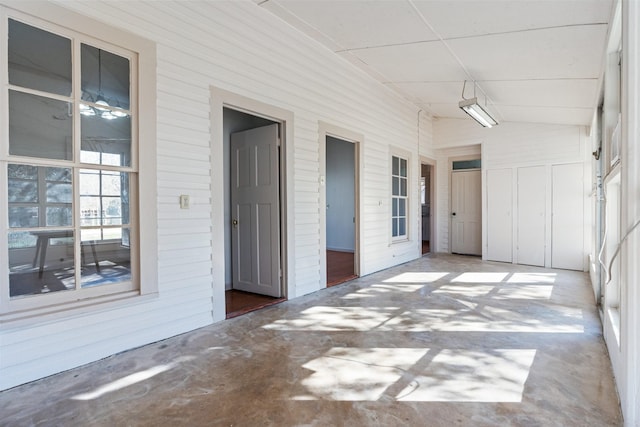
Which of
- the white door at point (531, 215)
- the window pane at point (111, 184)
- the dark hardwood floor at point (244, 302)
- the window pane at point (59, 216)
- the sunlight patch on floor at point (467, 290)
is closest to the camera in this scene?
the window pane at point (59, 216)

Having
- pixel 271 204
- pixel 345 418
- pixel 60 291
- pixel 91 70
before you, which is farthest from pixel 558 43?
pixel 60 291

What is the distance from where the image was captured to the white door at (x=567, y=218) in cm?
643

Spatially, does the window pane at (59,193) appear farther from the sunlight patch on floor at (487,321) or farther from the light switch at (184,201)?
the sunlight patch on floor at (487,321)

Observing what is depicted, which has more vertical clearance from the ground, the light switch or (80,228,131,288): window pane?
the light switch

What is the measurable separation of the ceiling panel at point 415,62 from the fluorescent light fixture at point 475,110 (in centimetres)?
36

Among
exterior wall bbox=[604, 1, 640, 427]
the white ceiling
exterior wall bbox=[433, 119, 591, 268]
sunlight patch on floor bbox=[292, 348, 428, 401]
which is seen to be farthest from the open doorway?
exterior wall bbox=[433, 119, 591, 268]

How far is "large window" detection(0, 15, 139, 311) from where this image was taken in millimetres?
2359

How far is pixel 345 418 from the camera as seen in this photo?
2.00 meters

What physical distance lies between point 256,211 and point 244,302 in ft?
3.87

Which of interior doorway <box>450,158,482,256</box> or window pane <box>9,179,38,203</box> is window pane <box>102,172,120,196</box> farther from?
interior doorway <box>450,158,482,256</box>

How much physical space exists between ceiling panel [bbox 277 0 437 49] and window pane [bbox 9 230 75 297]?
123 inches

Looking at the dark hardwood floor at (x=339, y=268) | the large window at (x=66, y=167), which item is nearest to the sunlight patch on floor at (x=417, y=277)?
the dark hardwood floor at (x=339, y=268)

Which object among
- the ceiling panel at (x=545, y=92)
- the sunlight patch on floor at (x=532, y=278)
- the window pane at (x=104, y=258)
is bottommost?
the sunlight patch on floor at (x=532, y=278)

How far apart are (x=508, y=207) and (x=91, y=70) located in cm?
737
